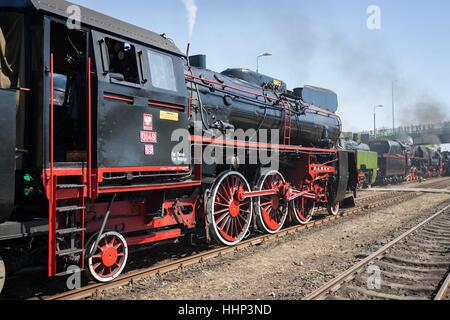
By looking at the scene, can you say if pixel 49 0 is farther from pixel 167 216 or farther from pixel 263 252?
pixel 263 252

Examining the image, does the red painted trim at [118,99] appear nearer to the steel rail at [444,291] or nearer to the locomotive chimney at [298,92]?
the steel rail at [444,291]

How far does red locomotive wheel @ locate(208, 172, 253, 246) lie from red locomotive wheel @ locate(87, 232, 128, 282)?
1935mm

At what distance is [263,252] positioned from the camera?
740cm

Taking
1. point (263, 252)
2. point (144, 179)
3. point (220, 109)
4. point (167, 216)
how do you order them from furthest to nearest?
point (220, 109) < point (263, 252) < point (167, 216) < point (144, 179)

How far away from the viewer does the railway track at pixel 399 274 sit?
5081mm

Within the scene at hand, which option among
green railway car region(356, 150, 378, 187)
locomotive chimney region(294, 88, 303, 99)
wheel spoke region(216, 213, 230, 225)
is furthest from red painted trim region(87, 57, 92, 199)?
green railway car region(356, 150, 378, 187)

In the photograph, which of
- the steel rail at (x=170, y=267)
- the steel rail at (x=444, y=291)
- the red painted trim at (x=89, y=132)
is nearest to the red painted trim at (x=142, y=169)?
the red painted trim at (x=89, y=132)

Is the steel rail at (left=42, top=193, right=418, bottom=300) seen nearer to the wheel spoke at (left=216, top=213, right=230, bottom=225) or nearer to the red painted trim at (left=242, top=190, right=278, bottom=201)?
the wheel spoke at (left=216, top=213, right=230, bottom=225)

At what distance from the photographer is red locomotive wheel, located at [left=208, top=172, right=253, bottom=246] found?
283 inches

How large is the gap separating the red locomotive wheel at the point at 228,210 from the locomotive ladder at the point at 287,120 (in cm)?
249

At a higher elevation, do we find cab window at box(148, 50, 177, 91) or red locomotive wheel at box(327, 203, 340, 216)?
cab window at box(148, 50, 177, 91)

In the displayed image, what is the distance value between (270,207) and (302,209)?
170 cm
